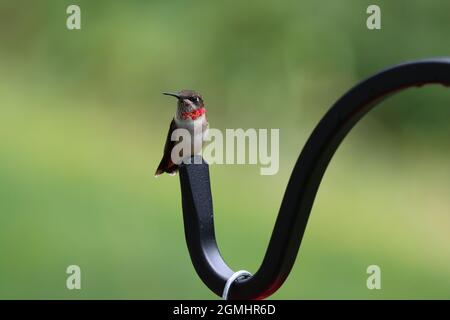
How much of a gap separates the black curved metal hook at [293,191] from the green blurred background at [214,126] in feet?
9.33

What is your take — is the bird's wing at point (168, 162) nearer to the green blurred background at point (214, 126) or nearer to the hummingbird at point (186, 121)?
the hummingbird at point (186, 121)

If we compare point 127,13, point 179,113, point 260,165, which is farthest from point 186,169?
point 127,13

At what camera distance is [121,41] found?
6.61 m

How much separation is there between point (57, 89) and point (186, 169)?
16.8ft

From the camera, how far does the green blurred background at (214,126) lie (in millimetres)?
4762

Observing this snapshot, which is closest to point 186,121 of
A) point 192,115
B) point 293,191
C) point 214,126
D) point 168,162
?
point 192,115

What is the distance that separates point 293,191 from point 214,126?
5001mm

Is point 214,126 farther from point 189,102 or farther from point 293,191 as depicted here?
point 293,191

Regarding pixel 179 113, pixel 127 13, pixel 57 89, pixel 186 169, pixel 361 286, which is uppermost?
pixel 127 13

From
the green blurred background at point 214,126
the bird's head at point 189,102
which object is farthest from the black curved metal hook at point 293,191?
the green blurred background at point 214,126

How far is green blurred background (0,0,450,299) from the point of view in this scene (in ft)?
15.6

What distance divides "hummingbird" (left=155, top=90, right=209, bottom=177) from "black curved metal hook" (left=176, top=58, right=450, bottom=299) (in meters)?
0.99

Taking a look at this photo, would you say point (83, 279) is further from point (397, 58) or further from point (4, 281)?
point (397, 58)

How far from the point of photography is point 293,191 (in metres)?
1.24
